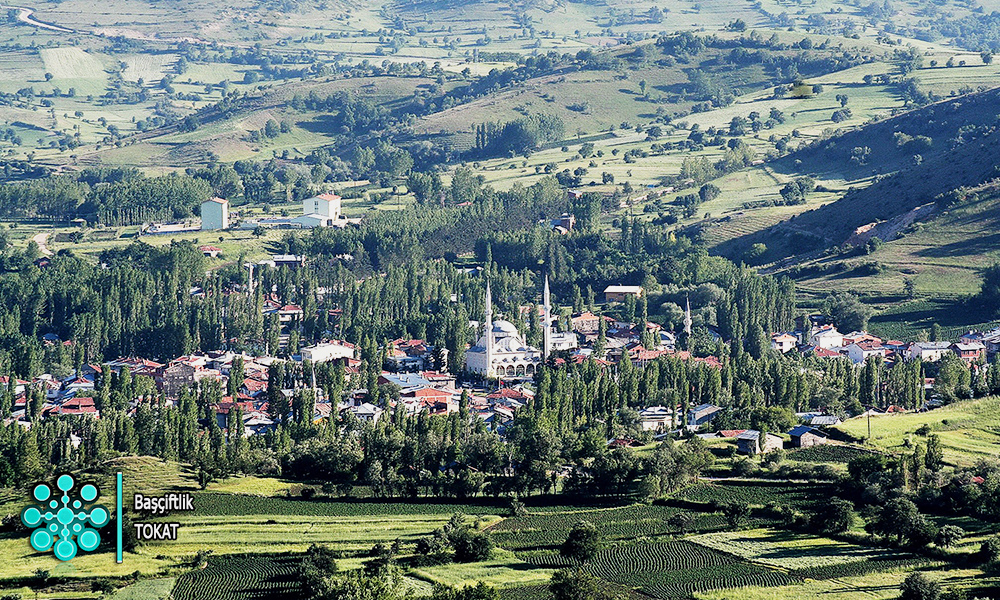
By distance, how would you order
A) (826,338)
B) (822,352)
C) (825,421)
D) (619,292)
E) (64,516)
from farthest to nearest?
(619,292), (826,338), (822,352), (825,421), (64,516)

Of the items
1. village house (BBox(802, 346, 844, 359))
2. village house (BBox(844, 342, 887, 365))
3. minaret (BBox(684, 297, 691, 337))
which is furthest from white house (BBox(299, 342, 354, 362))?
village house (BBox(844, 342, 887, 365))

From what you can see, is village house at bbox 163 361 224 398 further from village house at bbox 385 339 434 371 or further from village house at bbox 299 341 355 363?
village house at bbox 385 339 434 371

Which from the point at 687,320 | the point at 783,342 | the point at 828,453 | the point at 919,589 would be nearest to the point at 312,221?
the point at 687,320

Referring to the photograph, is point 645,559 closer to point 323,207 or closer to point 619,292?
point 619,292

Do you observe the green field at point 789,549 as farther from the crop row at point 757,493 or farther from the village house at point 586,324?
the village house at point 586,324

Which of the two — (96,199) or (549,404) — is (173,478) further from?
(96,199)

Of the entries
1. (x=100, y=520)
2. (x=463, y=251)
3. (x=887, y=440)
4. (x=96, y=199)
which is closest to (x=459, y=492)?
(x=887, y=440)
